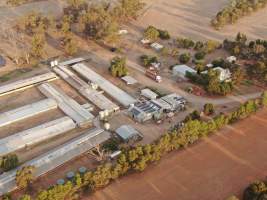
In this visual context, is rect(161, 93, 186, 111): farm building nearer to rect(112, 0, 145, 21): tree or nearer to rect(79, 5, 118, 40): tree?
rect(79, 5, 118, 40): tree

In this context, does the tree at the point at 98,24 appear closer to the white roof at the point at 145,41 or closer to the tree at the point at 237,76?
the white roof at the point at 145,41

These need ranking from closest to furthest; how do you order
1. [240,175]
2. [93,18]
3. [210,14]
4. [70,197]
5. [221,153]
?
1. [70,197]
2. [240,175]
3. [221,153]
4. [93,18]
5. [210,14]

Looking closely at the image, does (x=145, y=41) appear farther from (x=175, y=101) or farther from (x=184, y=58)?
(x=175, y=101)

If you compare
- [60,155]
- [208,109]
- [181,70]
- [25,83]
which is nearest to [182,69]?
[181,70]

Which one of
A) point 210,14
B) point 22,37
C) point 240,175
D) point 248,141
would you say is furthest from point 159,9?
point 240,175

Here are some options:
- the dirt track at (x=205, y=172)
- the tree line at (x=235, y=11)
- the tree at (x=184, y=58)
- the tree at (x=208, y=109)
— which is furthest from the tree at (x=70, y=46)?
the dirt track at (x=205, y=172)

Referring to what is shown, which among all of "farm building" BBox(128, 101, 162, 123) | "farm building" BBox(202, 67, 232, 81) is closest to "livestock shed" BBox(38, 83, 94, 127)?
"farm building" BBox(128, 101, 162, 123)

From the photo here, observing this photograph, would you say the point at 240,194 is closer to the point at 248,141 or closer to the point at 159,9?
the point at 248,141
